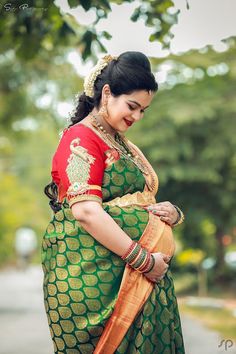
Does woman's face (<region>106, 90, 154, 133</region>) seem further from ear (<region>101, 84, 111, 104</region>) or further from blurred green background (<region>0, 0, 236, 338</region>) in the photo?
blurred green background (<region>0, 0, 236, 338</region>)

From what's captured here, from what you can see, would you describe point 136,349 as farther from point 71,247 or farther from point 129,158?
point 129,158

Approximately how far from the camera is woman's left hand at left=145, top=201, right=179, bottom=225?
2.58 m

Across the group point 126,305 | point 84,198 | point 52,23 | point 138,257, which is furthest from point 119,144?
point 52,23

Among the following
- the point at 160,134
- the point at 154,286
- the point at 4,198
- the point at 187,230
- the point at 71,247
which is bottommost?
the point at 154,286

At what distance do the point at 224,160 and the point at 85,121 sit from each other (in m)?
10.2

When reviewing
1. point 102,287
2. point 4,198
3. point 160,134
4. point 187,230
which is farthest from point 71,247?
point 4,198

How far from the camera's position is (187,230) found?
15.2 metres

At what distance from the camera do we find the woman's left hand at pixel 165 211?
8.46 feet

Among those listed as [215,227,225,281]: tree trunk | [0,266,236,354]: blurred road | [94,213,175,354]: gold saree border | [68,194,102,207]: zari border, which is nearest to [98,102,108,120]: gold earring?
[68,194,102,207]: zari border

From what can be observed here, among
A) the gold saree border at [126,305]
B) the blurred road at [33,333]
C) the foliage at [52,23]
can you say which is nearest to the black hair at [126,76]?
the gold saree border at [126,305]

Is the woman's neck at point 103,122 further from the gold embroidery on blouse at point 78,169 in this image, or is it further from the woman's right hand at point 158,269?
the woman's right hand at point 158,269

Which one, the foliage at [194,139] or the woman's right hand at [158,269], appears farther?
the foliage at [194,139]

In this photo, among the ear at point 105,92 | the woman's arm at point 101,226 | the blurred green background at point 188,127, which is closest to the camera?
the woman's arm at point 101,226

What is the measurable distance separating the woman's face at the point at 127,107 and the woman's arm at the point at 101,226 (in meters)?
0.32
